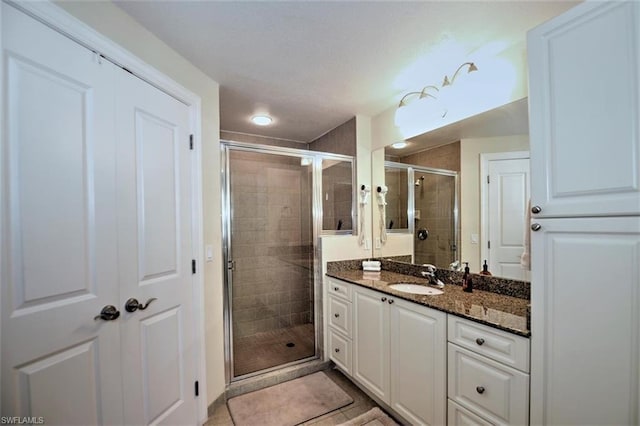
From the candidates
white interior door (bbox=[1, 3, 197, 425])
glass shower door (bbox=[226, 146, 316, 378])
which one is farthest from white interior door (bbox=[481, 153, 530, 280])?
white interior door (bbox=[1, 3, 197, 425])

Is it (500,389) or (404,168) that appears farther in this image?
(404,168)

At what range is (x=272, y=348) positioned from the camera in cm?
267

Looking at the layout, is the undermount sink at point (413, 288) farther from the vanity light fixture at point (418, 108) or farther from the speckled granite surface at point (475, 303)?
the vanity light fixture at point (418, 108)

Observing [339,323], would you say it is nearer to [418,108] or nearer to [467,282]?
[467,282]

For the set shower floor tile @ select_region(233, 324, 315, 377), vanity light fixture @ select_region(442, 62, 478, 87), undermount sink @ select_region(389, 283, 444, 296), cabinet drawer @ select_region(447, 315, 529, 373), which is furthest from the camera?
shower floor tile @ select_region(233, 324, 315, 377)

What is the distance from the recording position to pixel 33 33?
0.99 meters

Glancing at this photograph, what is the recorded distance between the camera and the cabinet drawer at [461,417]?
129 centimetres

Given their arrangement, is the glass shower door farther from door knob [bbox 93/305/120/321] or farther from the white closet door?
door knob [bbox 93/305/120/321]

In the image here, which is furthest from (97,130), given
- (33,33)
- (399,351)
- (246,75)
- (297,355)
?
(297,355)

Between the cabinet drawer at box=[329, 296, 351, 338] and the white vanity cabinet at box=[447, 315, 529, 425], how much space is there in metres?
0.93

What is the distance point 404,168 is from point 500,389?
1.82 meters

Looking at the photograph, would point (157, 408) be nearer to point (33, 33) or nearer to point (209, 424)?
point (209, 424)

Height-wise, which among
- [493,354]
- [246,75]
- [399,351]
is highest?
[246,75]

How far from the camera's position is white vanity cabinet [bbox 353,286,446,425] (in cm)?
148
